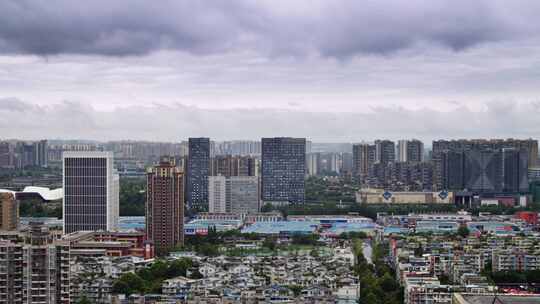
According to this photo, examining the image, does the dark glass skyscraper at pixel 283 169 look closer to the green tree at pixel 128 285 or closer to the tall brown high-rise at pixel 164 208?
the tall brown high-rise at pixel 164 208

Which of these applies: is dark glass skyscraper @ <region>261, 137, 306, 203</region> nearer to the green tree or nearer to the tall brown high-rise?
the tall brown high-rise

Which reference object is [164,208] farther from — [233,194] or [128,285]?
[233,194]

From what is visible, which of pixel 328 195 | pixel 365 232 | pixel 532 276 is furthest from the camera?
pixel 328 195

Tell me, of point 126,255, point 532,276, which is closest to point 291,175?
point 126,255

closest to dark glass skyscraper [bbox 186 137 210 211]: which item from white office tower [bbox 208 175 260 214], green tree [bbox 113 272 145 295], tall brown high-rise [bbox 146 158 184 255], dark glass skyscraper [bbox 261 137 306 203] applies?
white office tower [bbox 208 175 260 214]

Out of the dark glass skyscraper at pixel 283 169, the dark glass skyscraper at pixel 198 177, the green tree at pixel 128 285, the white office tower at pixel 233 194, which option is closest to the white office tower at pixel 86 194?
the green tree at pixel 128 285

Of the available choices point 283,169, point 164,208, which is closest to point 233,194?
point 283,169

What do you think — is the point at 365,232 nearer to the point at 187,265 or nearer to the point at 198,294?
the point at 187,265
